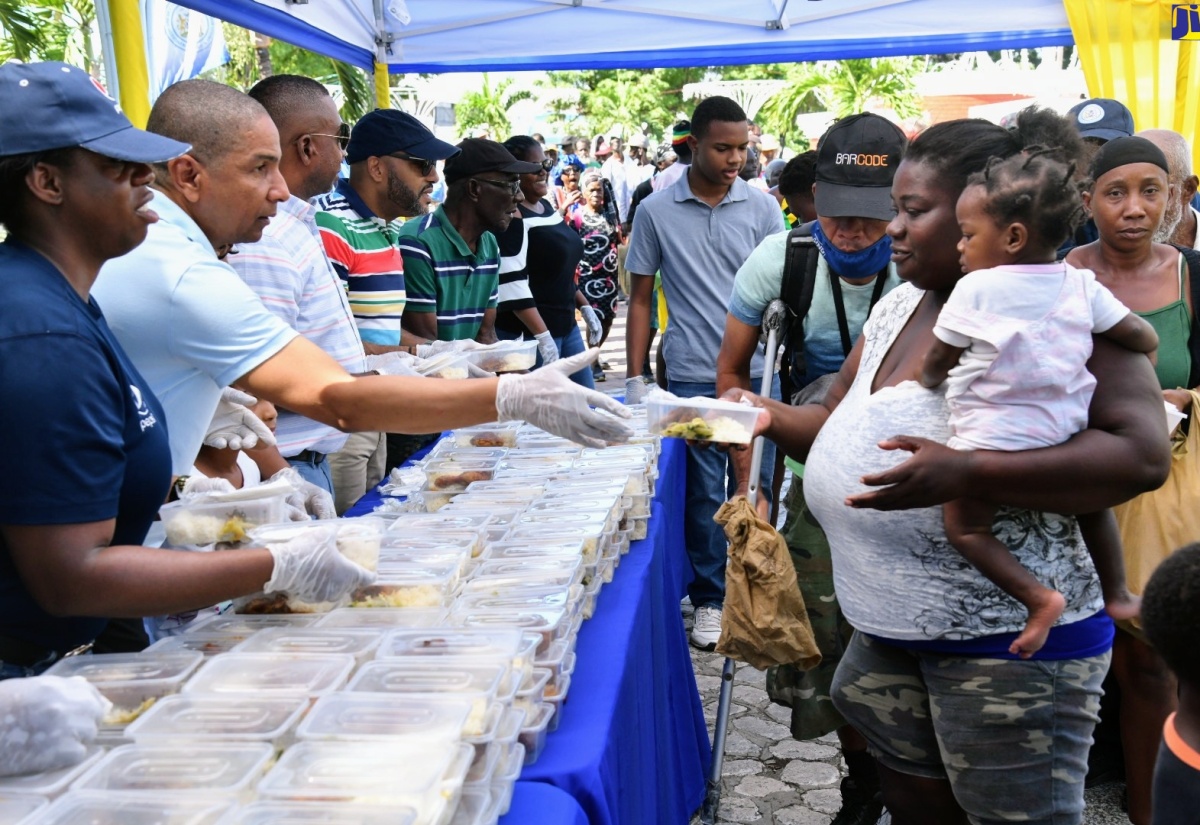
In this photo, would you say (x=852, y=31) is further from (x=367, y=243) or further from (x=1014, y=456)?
(x=1014, y=456)

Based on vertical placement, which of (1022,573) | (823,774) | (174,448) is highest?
(174,448)

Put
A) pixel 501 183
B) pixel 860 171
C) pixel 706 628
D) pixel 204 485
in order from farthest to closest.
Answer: pixel 501 183 < pixel 706 628 < pixel 860 171 < pixel 204 485

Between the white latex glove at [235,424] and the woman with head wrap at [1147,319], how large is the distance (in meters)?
2.53

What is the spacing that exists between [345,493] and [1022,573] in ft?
8.53

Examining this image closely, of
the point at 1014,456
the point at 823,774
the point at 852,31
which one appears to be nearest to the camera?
the point at 1014,456

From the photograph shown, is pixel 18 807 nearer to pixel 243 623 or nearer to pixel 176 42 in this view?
pixel 243 623

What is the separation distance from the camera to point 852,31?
715 centimetres

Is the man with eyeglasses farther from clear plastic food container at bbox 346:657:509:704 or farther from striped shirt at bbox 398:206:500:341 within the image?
clear plastic food container at bbox 346:657:509:704

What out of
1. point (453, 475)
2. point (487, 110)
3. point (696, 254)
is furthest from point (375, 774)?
point (487, 110)

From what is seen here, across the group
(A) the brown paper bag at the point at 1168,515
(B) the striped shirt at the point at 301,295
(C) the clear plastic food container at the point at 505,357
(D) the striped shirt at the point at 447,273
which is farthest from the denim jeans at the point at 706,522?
(B) the striped shirt at the point at 301,295

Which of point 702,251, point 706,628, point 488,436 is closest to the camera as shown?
point 488,436

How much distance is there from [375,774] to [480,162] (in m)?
3.85

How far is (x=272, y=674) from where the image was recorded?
1703mm

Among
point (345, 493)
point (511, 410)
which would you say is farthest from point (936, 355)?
point (345, 493)
